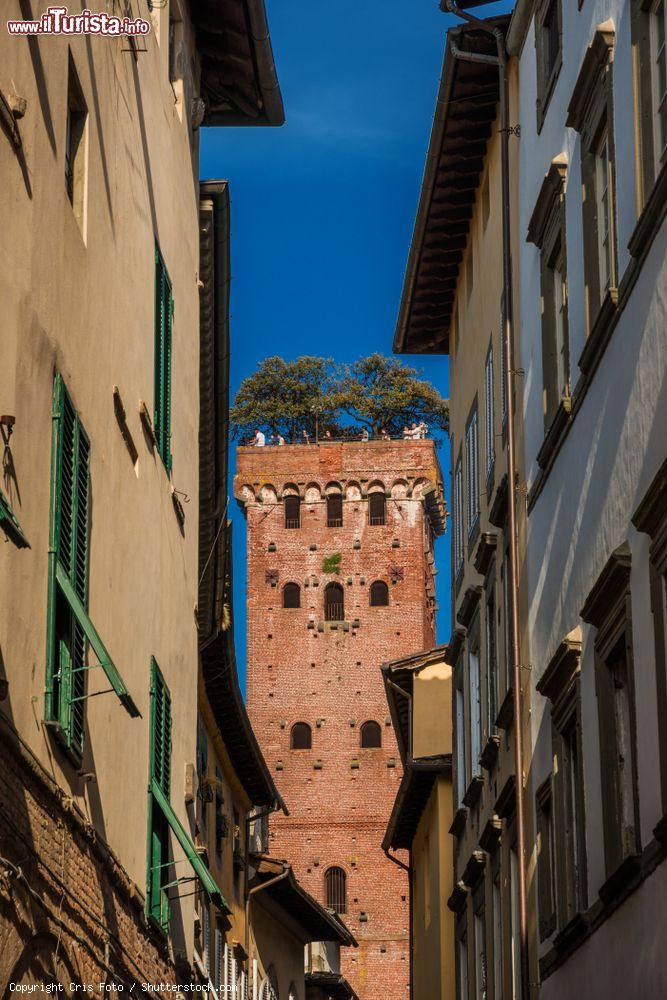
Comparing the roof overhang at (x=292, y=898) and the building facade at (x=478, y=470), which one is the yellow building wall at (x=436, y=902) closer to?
the building facade at (x=478, y=470)

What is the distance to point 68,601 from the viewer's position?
10.3 m

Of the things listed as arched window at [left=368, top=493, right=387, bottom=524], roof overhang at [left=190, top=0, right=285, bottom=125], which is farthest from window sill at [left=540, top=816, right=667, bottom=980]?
arched window at [left=368, top=493, right=387, bottom=524]

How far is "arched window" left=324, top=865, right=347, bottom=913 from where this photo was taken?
228 feet

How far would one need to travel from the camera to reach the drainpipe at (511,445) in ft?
52.7

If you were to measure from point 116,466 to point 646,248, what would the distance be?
3.95 meters

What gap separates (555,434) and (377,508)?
62029mm

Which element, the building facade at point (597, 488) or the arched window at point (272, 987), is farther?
the arched window at point (272, 987)

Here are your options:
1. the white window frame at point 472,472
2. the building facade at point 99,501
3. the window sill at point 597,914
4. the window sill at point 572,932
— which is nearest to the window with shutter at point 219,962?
the white window frame at point 472,472

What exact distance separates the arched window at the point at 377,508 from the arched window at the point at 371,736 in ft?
28.1

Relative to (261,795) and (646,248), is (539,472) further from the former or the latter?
(261,795)

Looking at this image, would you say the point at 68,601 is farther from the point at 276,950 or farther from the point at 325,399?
the point at 325,399

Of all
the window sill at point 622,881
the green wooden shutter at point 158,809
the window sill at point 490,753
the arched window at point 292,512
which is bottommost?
the window sill at point 622,881

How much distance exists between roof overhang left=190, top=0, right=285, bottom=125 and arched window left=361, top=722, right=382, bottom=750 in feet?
175

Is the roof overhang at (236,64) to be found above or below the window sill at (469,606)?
above
